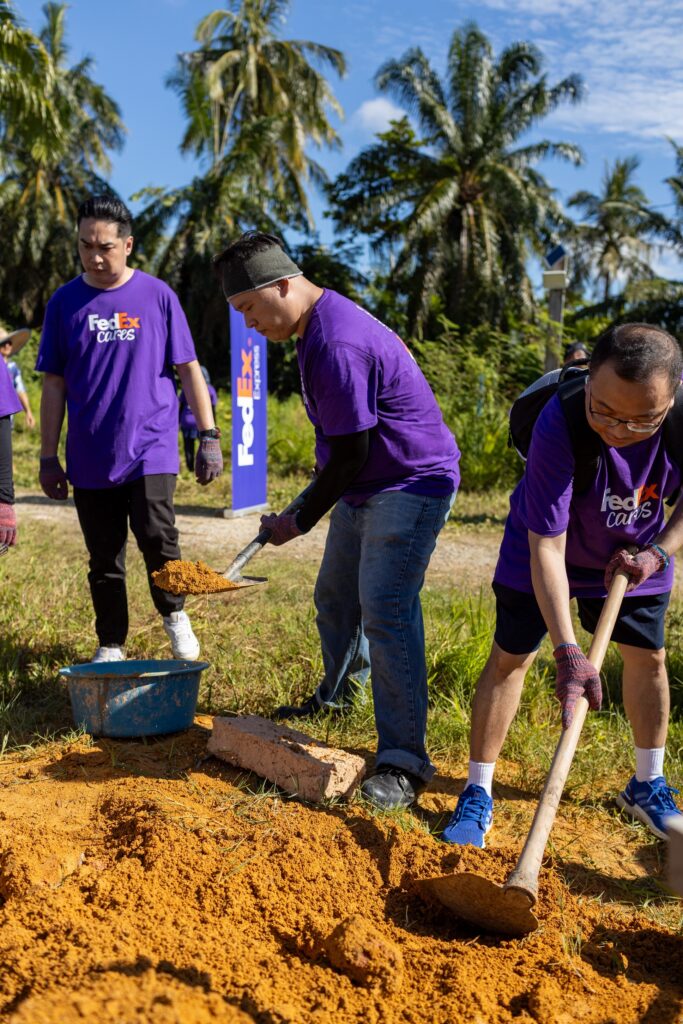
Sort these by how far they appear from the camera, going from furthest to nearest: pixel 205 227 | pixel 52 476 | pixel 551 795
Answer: pixel 205 227 → pixel 52 476 → pixel 551 795

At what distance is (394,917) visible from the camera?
258 cm

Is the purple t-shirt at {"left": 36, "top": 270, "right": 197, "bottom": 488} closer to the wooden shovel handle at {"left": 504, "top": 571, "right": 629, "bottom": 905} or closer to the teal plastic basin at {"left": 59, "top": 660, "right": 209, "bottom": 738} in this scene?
the teal plastic basin at {"left": 59, "top": 660, "right": 209, "bottom": 738}

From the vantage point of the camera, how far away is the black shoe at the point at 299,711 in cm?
397

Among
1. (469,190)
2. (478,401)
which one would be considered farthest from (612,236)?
(478,401)

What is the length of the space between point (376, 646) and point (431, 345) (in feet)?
31.3

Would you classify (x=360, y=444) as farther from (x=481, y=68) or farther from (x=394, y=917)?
(x=481, y=68)

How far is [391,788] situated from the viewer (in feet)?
10.3

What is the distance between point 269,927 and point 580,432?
5.19 ft

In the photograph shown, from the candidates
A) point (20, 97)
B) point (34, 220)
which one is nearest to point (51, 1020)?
point (20, 97)

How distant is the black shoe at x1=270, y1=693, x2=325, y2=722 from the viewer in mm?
3973

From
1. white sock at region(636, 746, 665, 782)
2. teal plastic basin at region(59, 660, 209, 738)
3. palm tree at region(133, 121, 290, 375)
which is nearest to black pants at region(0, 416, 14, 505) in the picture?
teal plastic basin at region(59, 660, 209, 738)

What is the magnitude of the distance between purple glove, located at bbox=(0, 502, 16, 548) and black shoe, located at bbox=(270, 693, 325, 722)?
129 cm

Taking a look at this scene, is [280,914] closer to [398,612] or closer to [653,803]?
[398,612]

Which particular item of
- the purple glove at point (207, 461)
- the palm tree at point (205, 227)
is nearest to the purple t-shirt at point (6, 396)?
the purple glove at point (207, 461)
